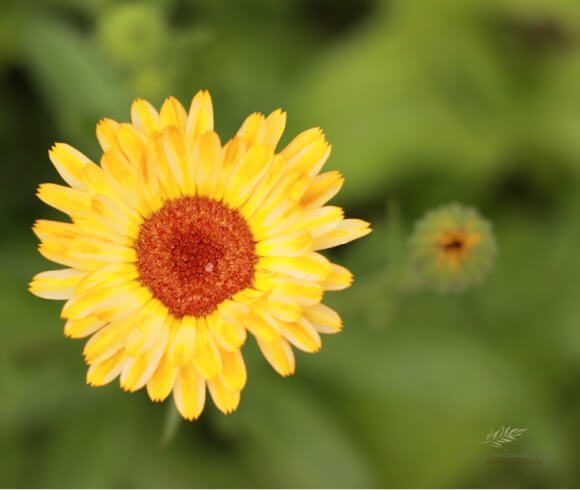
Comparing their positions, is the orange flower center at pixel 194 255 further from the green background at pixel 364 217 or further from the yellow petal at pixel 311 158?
the green background at pixel 364 217

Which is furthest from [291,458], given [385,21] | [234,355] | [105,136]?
[385,21]

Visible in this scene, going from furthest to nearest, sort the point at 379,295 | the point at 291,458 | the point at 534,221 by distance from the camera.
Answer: the point at 534,221, the point at 291,458, the point at 379,295

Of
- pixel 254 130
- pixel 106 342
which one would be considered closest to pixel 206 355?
pixel 106 342

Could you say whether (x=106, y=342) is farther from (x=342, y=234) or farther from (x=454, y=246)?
(x=454, y=246)

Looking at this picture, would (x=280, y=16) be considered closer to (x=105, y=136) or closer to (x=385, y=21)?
(x=385, y=21)

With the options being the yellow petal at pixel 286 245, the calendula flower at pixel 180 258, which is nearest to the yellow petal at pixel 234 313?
the calendula flower at pixel 180 258

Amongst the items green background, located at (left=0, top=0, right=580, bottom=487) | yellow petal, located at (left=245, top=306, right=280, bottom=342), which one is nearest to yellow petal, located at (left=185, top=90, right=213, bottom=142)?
yellow petal, located at (left=245, top=306, right=280, bottom=342)
